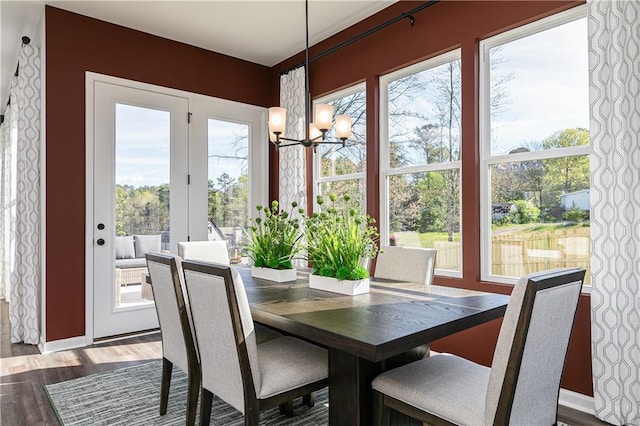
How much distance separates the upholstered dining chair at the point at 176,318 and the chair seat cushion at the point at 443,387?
0.94 m

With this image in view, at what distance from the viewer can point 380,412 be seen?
65.6 inches

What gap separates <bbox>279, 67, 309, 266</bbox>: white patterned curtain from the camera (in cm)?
456

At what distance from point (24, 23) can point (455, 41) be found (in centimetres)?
377

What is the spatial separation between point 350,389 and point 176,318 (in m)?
0.94

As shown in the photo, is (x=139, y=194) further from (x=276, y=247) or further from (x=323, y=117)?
(x=323, y=117)

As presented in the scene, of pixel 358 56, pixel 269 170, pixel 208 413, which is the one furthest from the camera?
pixel 269 170

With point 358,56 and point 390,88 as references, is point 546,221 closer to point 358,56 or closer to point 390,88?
point 390,88

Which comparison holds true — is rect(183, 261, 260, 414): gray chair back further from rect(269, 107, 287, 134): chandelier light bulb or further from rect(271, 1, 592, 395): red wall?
rect(271, 1, 592, 395): red wall

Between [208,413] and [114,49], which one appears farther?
[114,49]

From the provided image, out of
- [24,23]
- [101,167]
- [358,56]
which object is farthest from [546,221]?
[24,23]

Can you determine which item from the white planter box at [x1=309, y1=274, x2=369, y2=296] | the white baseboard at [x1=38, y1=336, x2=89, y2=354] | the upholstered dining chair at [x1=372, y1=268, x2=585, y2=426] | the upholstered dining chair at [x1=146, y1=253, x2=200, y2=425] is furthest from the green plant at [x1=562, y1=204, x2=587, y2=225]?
the white baseboard at [x1=38, y1=336, x2=89, y2=354]

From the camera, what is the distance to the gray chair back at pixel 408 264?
2.60 meters

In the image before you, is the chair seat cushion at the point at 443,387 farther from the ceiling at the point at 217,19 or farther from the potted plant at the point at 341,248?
the ceiling at the point at 217,19

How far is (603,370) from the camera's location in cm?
230
